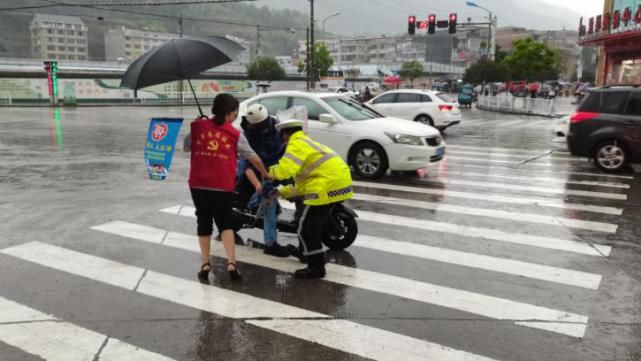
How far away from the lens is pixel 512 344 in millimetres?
4055

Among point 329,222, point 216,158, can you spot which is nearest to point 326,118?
point 329,222

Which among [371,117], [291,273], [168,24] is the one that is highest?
[168,24]

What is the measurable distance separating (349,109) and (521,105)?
28.4 metres

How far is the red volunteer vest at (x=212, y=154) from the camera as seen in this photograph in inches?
201

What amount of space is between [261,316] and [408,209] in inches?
168

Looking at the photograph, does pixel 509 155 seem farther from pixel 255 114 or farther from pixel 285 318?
pixel 285 318

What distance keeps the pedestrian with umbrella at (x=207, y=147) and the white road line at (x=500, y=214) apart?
12.5 feet

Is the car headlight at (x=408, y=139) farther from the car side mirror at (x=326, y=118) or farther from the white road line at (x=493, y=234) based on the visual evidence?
the white road line at (x=493, y=234)

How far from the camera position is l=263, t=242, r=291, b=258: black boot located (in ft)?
20.1

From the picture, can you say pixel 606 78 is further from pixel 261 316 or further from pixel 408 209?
pixel 261 316

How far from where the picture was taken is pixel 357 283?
5277 millimetres

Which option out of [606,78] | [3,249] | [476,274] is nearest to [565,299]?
[476,274]

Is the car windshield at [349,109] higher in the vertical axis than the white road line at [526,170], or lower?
higher

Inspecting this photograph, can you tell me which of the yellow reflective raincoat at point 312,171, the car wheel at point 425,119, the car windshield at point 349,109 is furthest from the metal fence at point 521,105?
the yellow reflective raincoat at point 312,171
